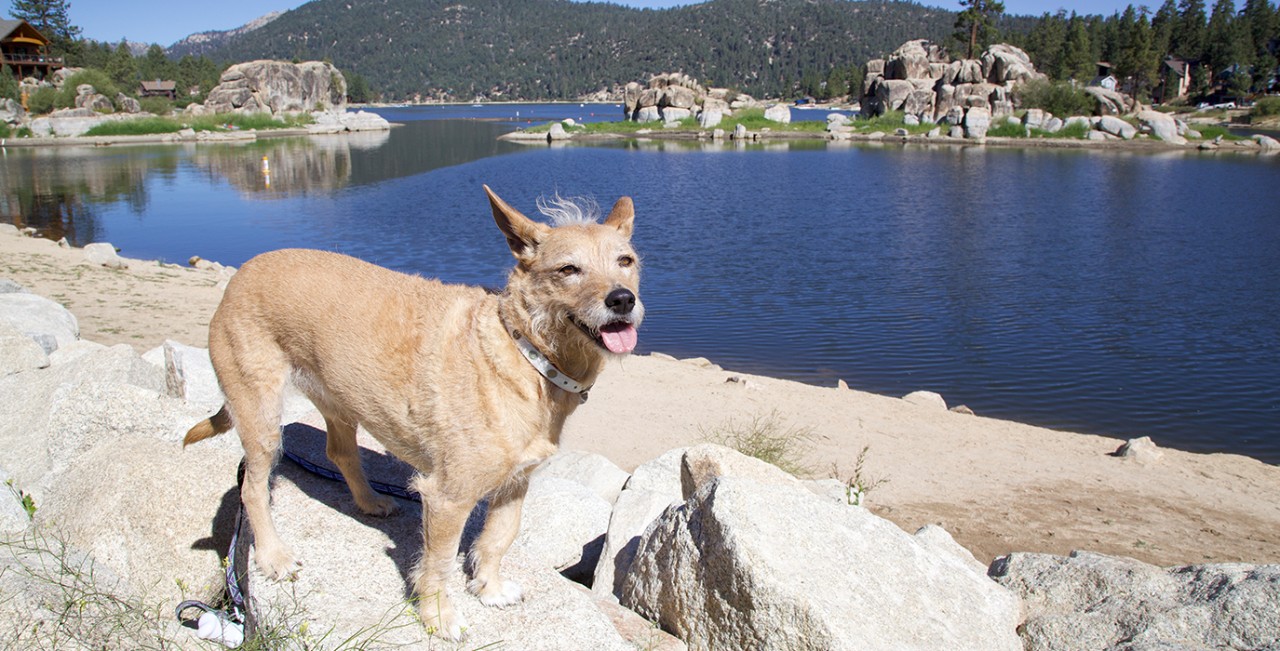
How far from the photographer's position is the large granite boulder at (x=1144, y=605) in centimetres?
439

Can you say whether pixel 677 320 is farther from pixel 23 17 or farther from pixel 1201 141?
pixel 23 17

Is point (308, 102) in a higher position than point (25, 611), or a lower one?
higher

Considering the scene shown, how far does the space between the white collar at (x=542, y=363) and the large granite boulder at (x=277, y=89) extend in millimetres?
129814

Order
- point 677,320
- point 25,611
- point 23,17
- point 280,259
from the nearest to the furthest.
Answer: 1. point 25,611
2. point 280,259
3. point 677,320
4. point 23,17

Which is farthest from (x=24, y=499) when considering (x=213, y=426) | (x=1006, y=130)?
(x=1006, y=130)

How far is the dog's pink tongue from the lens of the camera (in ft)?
12.6

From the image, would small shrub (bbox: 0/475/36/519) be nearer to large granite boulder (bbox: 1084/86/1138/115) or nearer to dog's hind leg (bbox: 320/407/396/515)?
Answer: dog's hind leg (bbox: 320/407/396/515)

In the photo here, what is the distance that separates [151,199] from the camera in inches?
1651

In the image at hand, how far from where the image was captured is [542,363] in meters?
4.02

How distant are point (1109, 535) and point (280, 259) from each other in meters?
8.45

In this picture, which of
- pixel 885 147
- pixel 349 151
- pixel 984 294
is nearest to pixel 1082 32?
pixel 885 147

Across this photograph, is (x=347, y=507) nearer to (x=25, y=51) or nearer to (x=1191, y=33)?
(x=25, y=51)

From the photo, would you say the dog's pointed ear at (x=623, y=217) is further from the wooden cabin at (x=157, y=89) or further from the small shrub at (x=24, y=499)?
the wooden cabin at (x=157, y=89)

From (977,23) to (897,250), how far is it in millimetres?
91343
